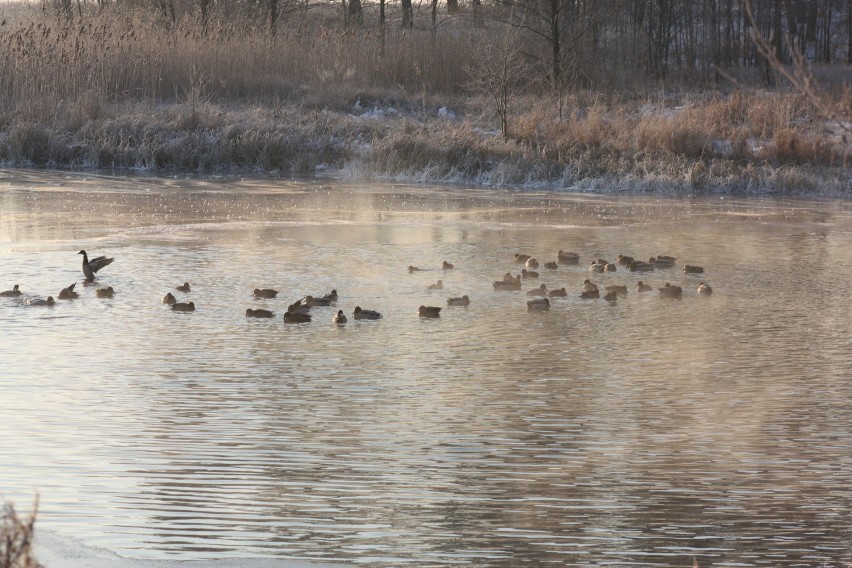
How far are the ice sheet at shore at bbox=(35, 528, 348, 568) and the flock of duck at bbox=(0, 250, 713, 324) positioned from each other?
4.88 m

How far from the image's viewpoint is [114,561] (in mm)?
4703

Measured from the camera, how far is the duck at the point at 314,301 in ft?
32.7

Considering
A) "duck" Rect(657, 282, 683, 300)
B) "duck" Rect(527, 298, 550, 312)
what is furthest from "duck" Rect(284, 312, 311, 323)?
"duck" Rect(657, 282, 683, 300)

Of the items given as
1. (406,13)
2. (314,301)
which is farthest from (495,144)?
(406,13)

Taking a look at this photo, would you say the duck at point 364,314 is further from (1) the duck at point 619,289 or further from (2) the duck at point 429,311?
(1) the duck at point 619,289

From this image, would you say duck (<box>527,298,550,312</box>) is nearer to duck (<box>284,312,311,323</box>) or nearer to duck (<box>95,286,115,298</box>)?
duck (<box>284,312,311,323</box>)

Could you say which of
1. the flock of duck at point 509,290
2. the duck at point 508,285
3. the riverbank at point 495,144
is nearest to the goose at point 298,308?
the flock of duck at point 509,290

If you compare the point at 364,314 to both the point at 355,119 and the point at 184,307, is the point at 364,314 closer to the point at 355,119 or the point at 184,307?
the point at 184,307

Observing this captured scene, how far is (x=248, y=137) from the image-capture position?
2359 centimetres

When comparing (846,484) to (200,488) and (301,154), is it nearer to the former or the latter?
(200,488)

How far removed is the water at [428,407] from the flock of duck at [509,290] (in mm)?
116

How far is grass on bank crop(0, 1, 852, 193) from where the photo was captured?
21.5 m

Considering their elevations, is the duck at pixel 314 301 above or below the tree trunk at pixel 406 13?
below

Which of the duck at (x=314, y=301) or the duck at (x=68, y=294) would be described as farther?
the duck at (x=68, y=294)
